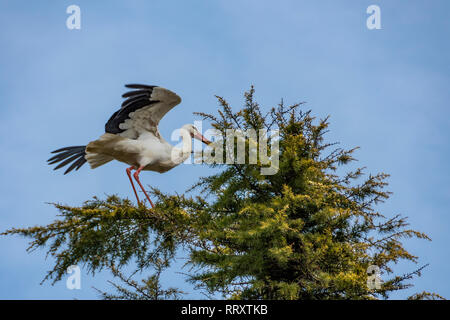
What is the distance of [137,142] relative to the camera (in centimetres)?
966

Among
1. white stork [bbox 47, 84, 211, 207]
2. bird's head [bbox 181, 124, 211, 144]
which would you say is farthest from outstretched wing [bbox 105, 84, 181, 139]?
bird's head [bbox 181, 124, 211, 144]

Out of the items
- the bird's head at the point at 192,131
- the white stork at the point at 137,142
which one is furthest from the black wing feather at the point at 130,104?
the bird's head at the point at 192,131

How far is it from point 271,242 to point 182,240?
1625mm

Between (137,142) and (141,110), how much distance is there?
0.76m

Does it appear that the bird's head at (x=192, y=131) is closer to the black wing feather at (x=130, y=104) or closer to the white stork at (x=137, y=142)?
the white stork at (x=137, y=142)

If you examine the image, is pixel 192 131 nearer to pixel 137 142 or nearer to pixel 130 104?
pixel 137 142

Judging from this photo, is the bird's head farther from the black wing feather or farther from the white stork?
the black wing feather

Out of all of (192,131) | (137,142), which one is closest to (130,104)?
(137,142)

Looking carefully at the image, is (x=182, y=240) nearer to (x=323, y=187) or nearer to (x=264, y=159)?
(x=264, y=159)

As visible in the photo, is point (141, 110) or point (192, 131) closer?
point (141, 110)

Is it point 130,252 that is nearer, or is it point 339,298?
point 339,298

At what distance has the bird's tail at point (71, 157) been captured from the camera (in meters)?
10.2

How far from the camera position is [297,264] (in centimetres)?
705
